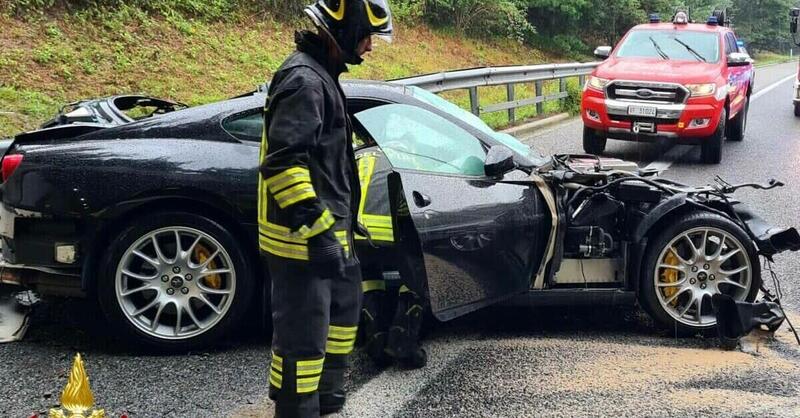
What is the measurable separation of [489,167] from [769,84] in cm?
2694

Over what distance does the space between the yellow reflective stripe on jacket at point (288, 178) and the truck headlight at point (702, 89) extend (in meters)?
8.32

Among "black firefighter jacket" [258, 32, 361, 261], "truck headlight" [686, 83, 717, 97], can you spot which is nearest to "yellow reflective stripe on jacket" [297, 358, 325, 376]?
"black firefighter jacket" [258, 32, 361, 261]

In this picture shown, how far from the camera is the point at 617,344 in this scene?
4.20 meters

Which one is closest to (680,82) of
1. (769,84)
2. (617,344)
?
(617,344)

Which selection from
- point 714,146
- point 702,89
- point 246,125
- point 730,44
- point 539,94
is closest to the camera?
point 246,125

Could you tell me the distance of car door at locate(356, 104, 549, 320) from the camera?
12.3 ft

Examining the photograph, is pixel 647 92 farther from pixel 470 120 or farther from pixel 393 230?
pixel 393 230

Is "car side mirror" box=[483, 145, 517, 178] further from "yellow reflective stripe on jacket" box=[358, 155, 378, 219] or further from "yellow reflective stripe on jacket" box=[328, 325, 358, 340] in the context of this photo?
"yellow reflective stripe on jacket" box=[328, 325, 358, 340]

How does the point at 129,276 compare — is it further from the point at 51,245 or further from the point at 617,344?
the point at 617,344

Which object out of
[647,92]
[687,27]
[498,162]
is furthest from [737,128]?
[498,162]

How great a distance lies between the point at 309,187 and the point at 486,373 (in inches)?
64.0

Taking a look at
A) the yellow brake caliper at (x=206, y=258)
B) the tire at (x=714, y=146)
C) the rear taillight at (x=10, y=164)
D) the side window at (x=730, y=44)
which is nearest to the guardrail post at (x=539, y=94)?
the side window at (x=730, y=44)

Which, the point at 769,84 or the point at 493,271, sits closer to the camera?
the point at 493,271

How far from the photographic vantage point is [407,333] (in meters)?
3.87
